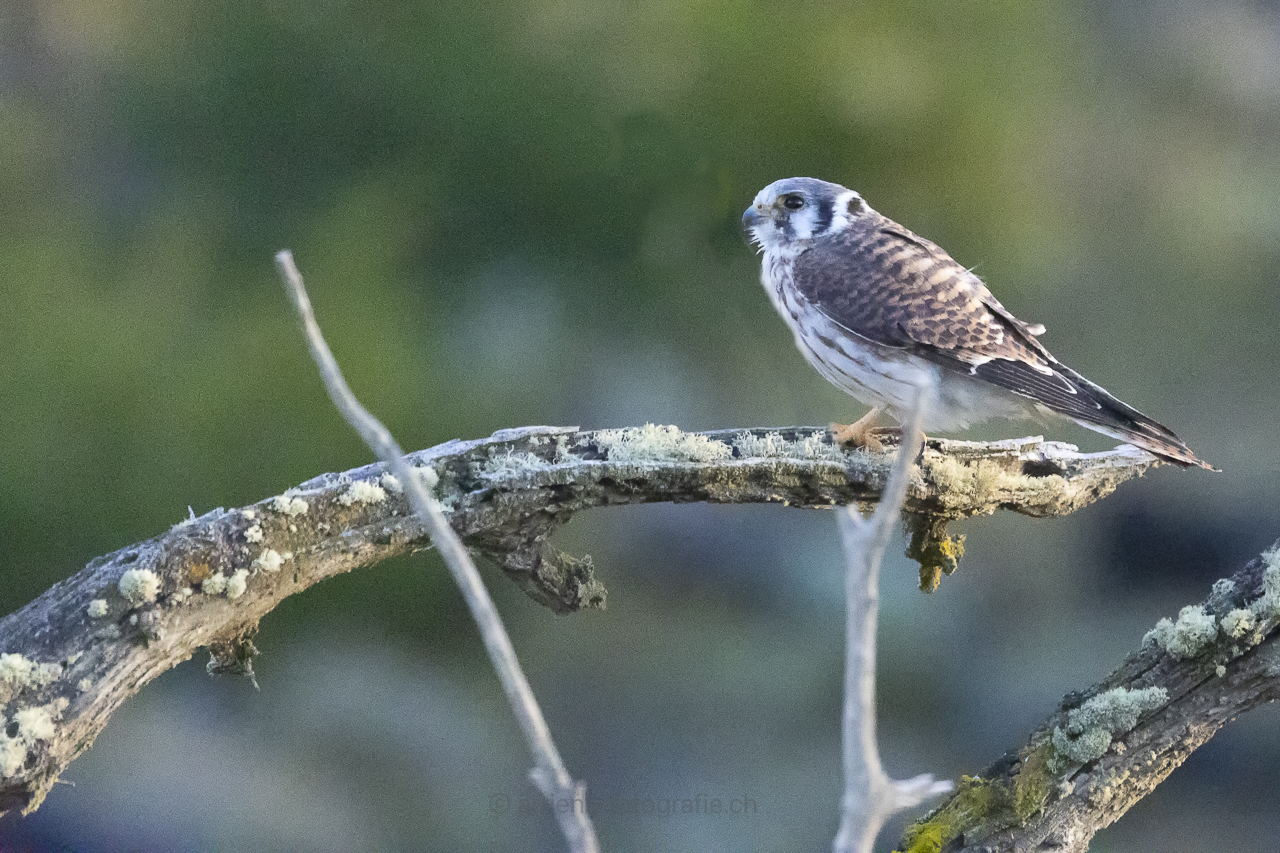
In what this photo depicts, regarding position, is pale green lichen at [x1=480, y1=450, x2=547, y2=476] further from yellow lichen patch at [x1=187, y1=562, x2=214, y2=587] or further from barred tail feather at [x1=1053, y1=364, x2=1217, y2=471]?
barred tail feather at [x1=1053, y1=364, x2=1217, y2=471]

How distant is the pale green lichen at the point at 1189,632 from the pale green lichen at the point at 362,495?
2.91ft

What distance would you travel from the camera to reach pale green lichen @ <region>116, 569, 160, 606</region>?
3.51ft

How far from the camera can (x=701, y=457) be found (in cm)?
131

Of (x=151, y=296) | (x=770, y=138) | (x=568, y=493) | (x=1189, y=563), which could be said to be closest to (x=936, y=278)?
(x=568, y=493)

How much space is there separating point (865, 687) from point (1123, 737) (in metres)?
0.81

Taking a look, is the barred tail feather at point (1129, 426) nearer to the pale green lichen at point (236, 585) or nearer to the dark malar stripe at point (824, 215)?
the dark malar stripe at point (824, 215)

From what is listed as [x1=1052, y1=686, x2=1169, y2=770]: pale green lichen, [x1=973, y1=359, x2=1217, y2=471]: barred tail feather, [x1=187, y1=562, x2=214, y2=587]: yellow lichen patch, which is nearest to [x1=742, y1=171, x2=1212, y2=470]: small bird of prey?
[x1=973, y1=359, x2=1217, y2=471]: barred tail feather

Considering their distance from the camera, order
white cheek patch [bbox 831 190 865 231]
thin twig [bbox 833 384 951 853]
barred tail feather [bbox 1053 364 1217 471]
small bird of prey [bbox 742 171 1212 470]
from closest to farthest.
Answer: thin twig [bbox 833 384 951 853] → barred tail feather [bbox 1053 364 1217 471] → small bird of prey [bbox 742 171 1212 470] → white cheek patch [bbox 831 190 865 231]

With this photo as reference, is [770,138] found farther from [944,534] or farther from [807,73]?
[944,534]

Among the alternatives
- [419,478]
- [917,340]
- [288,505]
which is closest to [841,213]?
[917,340]

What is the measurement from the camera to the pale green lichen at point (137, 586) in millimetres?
1071

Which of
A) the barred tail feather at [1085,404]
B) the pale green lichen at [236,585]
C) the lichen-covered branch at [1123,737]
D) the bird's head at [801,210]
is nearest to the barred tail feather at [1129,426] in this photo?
the barred tail feather at [1085,404]

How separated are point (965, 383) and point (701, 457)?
51 cm

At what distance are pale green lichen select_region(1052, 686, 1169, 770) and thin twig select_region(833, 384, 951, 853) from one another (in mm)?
680
